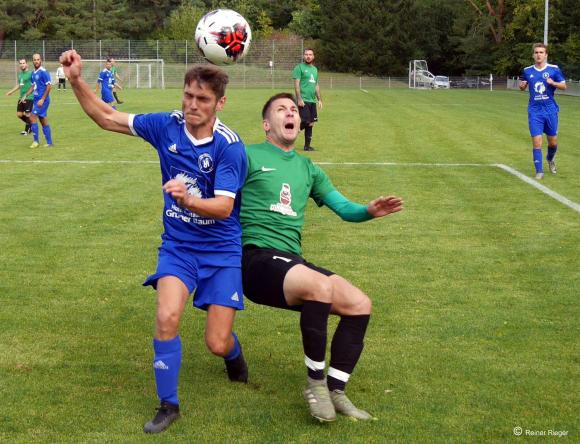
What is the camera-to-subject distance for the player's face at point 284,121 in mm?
5395

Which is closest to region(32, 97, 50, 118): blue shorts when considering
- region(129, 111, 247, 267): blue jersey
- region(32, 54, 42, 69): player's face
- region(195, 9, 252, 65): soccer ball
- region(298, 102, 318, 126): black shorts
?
region(32, 54, 42, 69): player's face

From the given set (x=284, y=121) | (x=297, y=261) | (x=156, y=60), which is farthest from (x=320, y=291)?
(x=156, y=60)

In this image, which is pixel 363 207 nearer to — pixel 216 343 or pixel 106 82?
pixel 216 343

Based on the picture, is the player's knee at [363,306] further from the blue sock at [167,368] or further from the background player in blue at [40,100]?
the background player in blue at [40,100]

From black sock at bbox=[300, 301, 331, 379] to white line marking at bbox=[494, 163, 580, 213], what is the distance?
777 centimetres

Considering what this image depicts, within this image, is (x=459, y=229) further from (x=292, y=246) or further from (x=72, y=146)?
(x=72, y=146)

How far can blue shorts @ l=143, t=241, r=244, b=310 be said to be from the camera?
5.03 metres

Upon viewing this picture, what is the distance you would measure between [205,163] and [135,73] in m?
61.5

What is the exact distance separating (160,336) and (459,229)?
6362 millimetres

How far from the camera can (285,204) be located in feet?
17.4

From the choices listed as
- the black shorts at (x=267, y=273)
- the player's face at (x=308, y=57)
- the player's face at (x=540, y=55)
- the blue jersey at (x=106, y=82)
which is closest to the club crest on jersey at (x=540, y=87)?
the player's face at (x=540, y=55)

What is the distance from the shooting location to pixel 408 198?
1286 cm

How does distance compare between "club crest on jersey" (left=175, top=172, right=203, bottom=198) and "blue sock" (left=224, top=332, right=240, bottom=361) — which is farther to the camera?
"blue sock" (left=224, top=332, right=240, bottom=361)

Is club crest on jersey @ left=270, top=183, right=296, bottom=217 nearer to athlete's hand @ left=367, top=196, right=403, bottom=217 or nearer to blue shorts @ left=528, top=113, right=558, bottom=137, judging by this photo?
athlete's hand @ left=367, top=196, right=403, bottom=217
